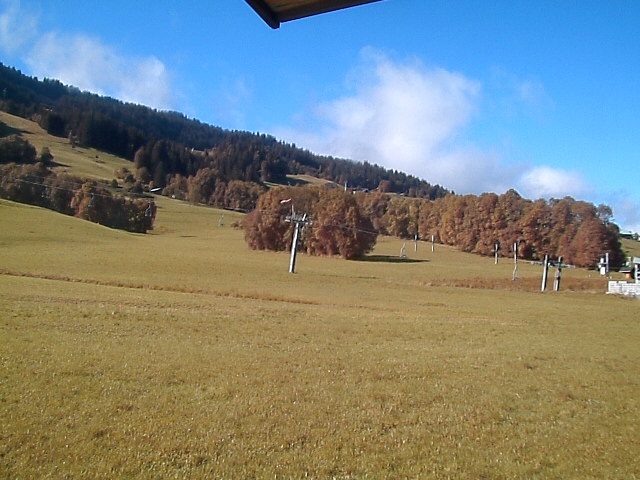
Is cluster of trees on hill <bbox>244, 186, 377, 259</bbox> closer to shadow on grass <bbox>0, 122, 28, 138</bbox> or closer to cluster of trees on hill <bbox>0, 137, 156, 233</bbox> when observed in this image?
cluster of trees on hill <bbox>0, 137, 156, 233</bbox>

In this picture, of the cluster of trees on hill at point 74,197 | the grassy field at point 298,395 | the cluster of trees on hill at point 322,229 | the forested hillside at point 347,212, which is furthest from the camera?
the cluster of trees on hill at point 74,197

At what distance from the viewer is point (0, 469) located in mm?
5395

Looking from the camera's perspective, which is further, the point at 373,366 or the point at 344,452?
the point at 373,366

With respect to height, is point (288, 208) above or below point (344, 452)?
above

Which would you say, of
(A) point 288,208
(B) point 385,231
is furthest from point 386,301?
(B) point 385,231

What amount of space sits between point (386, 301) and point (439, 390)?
29.7m

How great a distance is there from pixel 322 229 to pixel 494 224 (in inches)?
1647

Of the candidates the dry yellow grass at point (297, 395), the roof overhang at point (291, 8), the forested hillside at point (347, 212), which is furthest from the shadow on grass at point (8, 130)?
the roof overhang at point (291, 8)

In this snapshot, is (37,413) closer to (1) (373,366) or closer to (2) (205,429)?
(2) (205,429)

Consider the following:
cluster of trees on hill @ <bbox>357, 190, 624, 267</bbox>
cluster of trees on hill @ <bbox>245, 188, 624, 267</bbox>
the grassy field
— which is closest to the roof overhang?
the grassy field

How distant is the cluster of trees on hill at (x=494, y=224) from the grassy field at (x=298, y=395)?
233 feet

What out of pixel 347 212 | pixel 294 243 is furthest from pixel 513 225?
pixel 294 243

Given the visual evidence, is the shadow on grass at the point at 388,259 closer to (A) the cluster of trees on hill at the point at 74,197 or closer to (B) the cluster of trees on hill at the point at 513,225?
(B) the cluster of trees on hill at the point at 513,225

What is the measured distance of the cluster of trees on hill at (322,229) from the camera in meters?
93.7
